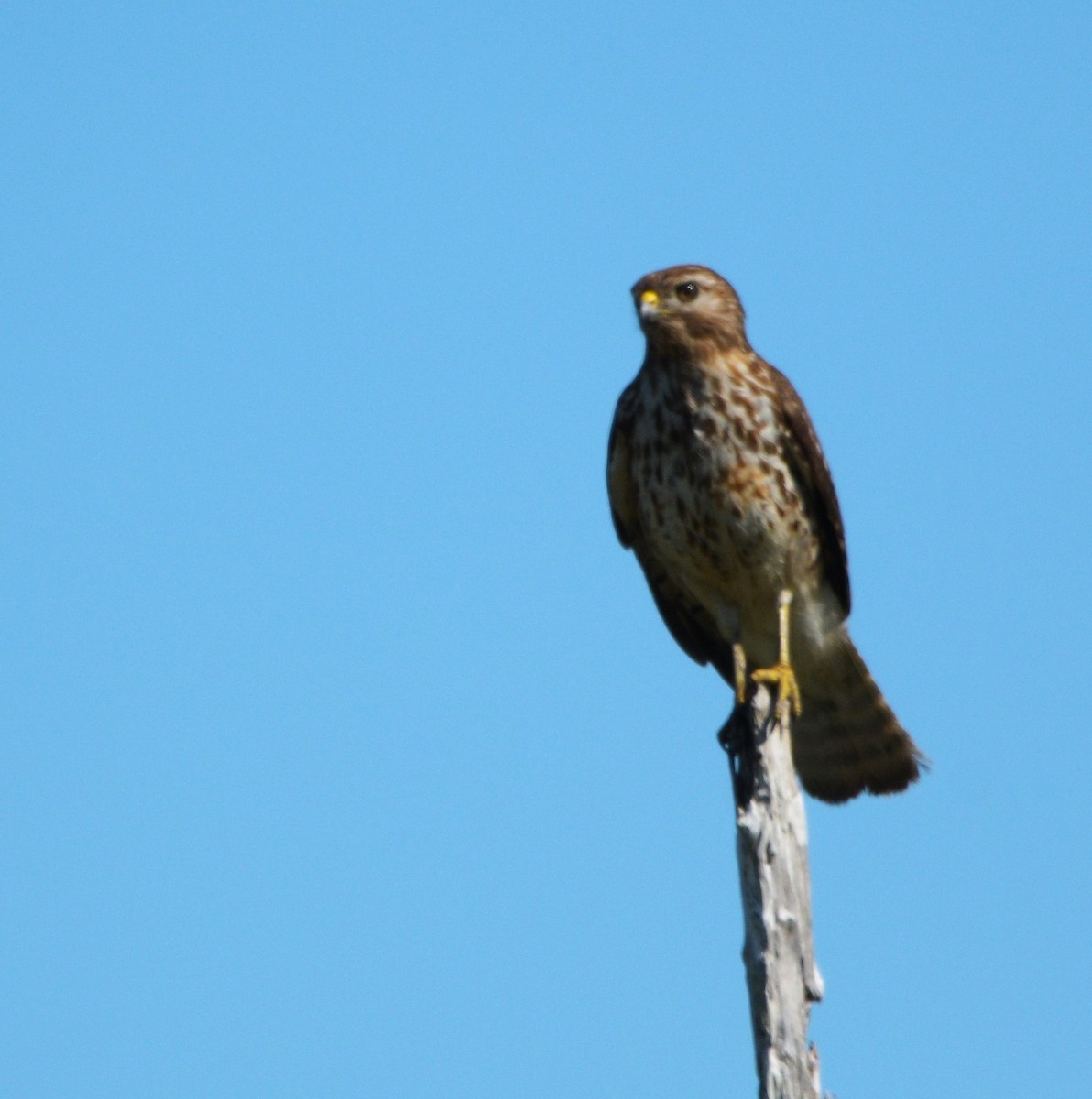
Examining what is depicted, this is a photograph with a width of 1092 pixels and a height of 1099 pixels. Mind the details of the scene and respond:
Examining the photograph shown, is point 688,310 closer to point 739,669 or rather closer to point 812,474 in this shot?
point 812,474

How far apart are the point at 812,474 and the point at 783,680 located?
2.53ft

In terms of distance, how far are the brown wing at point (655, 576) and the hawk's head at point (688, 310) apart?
0.92 feet

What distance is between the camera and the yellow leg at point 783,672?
21.7 feet

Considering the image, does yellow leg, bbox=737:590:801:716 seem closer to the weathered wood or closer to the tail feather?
the tail feather

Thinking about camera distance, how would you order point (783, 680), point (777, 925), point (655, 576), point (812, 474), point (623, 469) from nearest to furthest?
point (777, 925)
point (783, 680)
point (812, 474)
point (623, 469)
point (655, 576)

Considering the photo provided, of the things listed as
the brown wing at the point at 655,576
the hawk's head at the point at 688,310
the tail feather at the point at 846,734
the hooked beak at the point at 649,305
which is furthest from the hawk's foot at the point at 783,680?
the hooked beak at the point at 649,305

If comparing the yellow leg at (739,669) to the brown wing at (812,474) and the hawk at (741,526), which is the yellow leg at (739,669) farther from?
the brown wing at (812,474)

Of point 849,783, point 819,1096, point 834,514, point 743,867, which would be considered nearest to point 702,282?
point 834,514

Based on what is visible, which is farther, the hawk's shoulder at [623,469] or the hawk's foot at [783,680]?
the hawk's shoulder at [623,469]

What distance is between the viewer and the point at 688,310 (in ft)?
23.0

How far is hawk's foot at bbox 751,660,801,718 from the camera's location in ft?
21.7

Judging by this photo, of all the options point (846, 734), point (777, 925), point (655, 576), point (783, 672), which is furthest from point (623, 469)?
point (777, 925)

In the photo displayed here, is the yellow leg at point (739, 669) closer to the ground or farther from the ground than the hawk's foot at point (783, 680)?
farther from the ground

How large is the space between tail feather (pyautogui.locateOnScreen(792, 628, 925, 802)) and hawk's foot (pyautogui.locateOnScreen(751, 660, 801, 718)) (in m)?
0.35
